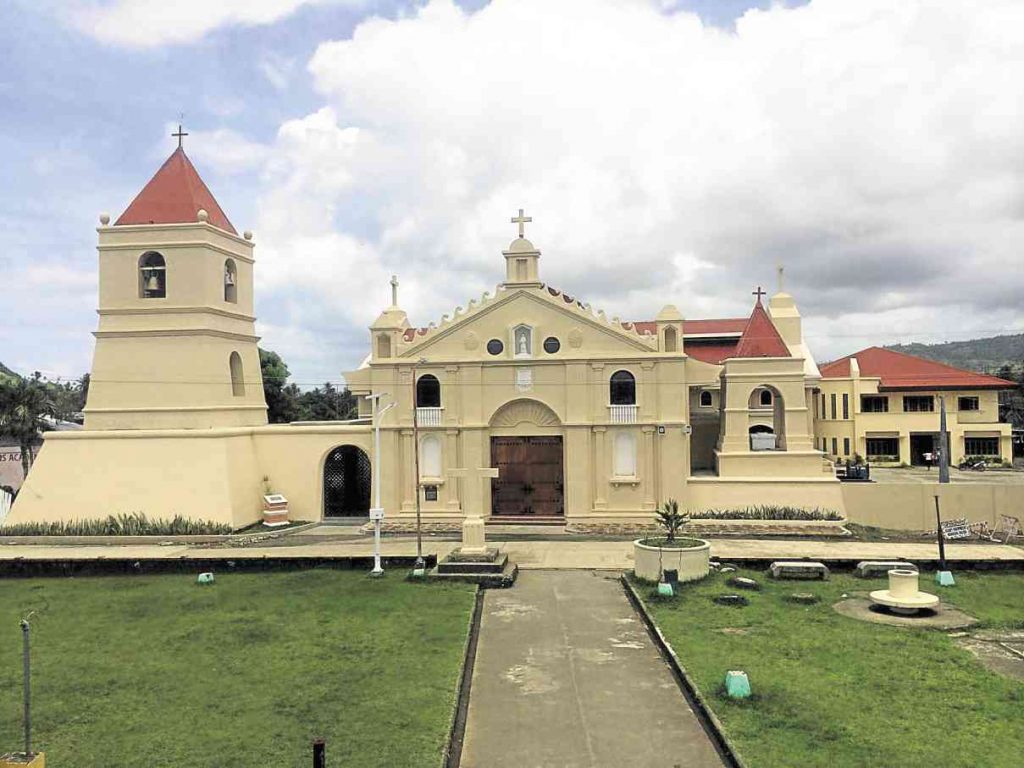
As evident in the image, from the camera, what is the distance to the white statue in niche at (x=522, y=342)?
30.3m

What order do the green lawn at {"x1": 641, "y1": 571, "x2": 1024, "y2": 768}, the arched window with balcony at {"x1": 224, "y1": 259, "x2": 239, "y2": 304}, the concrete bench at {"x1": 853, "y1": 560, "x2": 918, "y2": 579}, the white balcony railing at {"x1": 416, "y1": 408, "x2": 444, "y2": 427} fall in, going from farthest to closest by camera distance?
1. the arched window with balcony at {"x1": 224, "y1": 259, "x2": 239, "y2": 304}
2. the white balcony railing at {"x1": 416, "y1": 408, "x2": 444, "y2": 427}
3. the concrete bench at {"x1": 853, "y1": 560, "x2": 918, "y2": 579}
4. the green lawn at {"x1": 641, "y1": 571, "x2": 1024, "y2": 768}

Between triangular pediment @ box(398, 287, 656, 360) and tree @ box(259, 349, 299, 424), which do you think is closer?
triangular pediment @ box(398, 287, 656, 360)

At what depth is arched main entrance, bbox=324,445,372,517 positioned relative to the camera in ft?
107

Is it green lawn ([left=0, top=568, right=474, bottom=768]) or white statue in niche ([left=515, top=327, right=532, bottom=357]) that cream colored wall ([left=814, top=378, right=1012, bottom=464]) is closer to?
white statue in niche ([left=515, top=327, right=532, bottom=357])

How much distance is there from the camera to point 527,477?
30.6 meters

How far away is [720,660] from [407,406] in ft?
60.8

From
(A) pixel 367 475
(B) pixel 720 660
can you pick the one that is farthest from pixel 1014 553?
(A) pixel 367 475

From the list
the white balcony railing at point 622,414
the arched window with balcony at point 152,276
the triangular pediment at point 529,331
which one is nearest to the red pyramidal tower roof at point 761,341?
the triangular pediment at point 529,331

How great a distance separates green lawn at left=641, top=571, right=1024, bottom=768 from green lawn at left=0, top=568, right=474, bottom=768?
14.0 feet

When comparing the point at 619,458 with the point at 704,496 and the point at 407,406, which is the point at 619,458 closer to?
the point at 704,496

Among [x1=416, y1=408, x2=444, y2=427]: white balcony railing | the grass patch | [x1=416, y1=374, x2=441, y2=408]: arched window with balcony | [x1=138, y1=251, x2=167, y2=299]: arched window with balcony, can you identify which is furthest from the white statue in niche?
[x1=138, y1=251, x2=167, y2=299]: arched window with balcony

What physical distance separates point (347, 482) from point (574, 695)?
21697 mm

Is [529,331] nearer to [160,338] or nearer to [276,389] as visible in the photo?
[160,338]

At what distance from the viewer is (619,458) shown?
30.0 meters
